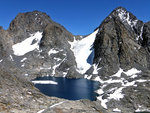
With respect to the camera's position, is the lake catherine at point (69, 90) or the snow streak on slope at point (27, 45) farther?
the snow streak on slope at point (27, 45)

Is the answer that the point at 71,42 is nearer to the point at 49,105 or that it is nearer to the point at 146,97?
the point at 146,97

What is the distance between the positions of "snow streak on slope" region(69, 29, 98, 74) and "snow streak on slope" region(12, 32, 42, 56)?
3790 cm

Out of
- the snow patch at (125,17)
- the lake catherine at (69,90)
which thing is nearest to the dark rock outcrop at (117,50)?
the snow patch at (125,17)

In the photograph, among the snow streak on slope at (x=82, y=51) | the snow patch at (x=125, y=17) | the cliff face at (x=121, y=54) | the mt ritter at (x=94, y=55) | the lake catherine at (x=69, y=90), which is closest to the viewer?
the lake catherine at (x=69, y=90)

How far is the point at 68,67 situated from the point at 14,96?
122 metres

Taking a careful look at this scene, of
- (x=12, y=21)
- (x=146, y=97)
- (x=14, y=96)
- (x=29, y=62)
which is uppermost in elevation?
(x=12, y=21)

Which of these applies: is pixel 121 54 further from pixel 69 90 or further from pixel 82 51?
pixel 69 90

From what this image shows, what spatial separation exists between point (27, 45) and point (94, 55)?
71.0 metres

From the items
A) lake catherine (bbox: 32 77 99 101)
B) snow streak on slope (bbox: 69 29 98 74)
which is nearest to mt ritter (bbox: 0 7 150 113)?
snow streak on slope (bbox: 69 29 98 74)

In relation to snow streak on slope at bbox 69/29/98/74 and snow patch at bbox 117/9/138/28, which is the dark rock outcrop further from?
snow patch at bbox 117/9/138/28

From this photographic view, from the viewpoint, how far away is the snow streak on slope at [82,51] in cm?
13831

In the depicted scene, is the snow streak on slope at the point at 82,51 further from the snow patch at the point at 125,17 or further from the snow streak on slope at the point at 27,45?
the snow patch at the point at 125,17

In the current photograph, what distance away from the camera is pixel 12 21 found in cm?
18288

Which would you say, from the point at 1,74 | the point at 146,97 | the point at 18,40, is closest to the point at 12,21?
the point at 18,40
